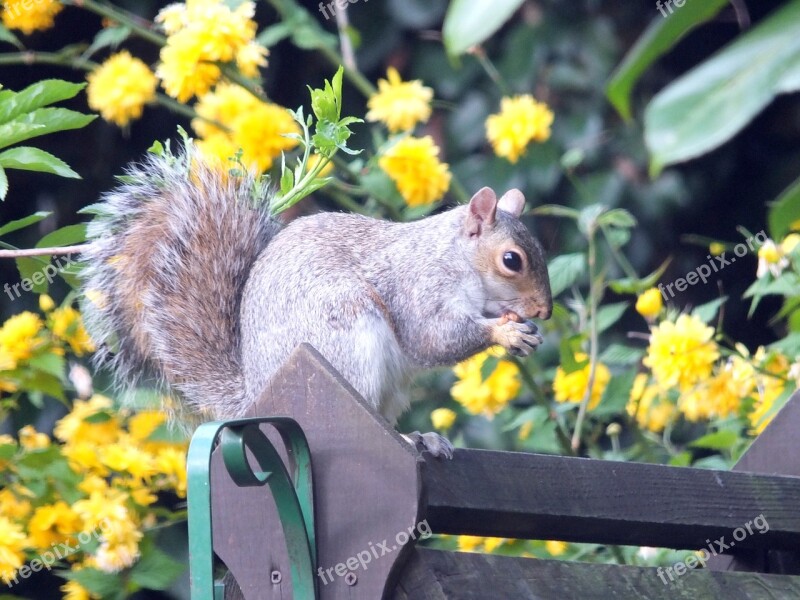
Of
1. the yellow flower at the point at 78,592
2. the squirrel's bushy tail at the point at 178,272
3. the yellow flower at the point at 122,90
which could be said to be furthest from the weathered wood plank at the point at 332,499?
the yellow flower at the point at 122,90

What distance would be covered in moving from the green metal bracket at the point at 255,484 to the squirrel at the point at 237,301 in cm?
35

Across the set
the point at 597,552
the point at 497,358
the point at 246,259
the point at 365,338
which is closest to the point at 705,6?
the point at 365,338

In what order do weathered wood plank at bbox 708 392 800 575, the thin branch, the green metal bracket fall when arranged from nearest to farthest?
the green metal bracket < the thin branch < weathered wood plank at bbox 708 392 800 575

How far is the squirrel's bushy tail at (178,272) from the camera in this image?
1.13 metres

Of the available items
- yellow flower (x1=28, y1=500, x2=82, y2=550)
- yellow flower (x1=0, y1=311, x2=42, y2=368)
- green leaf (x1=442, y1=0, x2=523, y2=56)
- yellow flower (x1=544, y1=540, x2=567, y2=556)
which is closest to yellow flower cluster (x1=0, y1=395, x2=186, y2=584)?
yellow flower (x1=28, y1=500, x2=82, y2=550)

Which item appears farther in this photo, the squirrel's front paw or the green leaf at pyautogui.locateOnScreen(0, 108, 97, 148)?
the squirrel's front paw

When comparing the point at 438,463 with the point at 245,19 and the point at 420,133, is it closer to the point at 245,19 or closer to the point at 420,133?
the point at 245,19

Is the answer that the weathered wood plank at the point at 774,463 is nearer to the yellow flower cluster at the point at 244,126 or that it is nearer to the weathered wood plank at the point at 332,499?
the weathered wood plank at the point at 332,499

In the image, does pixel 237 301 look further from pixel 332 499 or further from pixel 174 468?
pixel 332 499

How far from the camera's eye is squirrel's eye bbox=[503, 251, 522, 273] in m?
1.32

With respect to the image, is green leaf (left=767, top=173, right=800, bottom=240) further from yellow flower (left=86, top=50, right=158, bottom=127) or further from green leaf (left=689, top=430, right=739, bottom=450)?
yellow flower (left=86, top=50, right=158, bottom=127)

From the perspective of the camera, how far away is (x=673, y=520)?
2.81 ft

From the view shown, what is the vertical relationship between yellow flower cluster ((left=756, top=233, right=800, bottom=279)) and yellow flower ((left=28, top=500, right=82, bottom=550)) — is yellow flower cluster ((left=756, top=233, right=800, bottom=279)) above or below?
above

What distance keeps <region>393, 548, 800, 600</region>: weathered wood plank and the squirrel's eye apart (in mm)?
544
